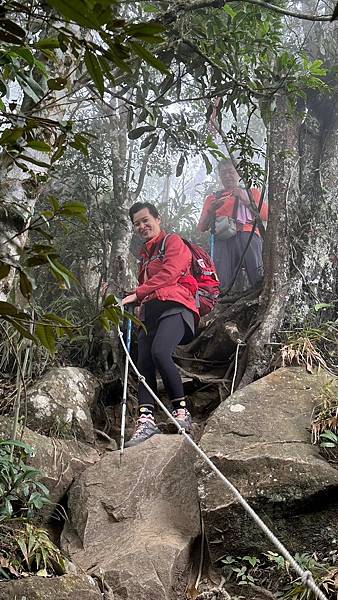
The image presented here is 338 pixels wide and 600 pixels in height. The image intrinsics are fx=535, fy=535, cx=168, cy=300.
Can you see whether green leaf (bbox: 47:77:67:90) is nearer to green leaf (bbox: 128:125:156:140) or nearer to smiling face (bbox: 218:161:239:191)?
green leaf (bbox: 128:125:156:140)

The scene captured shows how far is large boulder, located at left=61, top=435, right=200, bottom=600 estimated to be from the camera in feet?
8.62

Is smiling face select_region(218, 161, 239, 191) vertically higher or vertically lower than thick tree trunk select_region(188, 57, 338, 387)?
higher

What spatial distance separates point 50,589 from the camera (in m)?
2.18

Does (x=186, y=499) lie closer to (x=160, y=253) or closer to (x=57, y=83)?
(x=160, y=253)

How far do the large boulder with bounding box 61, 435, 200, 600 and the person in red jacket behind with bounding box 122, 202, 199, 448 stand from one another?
0.45 m

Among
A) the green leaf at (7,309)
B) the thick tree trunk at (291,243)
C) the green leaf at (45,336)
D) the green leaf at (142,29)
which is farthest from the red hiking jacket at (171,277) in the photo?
the green leaf at (142,29)

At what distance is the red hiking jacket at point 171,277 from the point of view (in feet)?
14.0

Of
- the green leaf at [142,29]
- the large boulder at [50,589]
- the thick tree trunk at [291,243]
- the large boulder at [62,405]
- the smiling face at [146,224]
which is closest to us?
the green leaf at [142,29]

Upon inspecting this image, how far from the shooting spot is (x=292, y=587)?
251 centimetres

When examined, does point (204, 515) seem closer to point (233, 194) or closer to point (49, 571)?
point (49, 571)

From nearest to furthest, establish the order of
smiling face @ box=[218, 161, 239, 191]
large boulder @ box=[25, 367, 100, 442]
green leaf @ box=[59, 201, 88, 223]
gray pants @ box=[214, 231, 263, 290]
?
green leaf @ box=[59, 201, 88, 223] < large boulder @ box=[25, 367, 100, 442] < gray pants @ box=[214, 231, 263, 290] < smiling face @ box=[218, 161, 239, 191]

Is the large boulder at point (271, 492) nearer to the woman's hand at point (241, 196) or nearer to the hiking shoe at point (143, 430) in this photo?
the hiking shoe at point (143, 430)

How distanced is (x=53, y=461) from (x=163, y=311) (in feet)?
4.74

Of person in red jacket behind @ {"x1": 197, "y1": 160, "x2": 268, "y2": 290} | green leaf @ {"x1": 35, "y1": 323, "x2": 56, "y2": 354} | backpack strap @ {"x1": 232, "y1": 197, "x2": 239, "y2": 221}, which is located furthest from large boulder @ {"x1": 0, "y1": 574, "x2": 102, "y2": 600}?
backpack strap @ {"x1": 232, "y1": 197, "x2": 239, "y2": 221}
